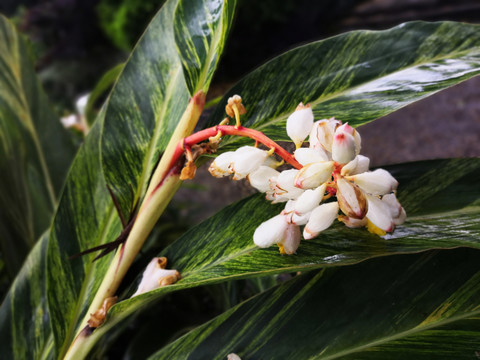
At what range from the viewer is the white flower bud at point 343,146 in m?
0.24

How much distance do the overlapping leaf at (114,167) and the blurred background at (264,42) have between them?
1268mm

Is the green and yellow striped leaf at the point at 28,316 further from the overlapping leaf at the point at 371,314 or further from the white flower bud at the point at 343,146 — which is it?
the white flower bud at the point at 343,146

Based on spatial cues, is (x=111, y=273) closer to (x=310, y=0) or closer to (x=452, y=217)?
(x=452, y=217)

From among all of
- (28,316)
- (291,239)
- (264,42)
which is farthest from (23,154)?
(264,42)

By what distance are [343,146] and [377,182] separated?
1.0 inches

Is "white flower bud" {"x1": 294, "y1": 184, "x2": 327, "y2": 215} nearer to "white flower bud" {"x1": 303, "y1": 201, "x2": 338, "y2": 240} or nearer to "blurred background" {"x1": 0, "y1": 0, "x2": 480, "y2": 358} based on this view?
"white flower bud" {"x1": 303, "y1": 201, "x2": 338, "y2": 240}

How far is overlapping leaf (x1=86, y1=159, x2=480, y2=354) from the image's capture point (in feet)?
0.92

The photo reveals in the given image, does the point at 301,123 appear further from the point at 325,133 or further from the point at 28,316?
the point at 28,316

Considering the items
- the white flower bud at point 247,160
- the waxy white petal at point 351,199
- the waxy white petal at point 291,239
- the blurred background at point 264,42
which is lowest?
the blurred background at point 264,42

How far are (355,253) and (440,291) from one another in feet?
0.22

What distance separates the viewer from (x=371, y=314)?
31cm

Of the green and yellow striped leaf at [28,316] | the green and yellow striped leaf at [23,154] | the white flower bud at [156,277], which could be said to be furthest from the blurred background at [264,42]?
the white flower bud at [156,277]

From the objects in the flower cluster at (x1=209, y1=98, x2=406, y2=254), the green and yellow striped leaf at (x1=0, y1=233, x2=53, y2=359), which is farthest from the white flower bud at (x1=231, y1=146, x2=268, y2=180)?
the green and yellow striped leaf at (x1=0, y1=233, x2=53, y2=359)

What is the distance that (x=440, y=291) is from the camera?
30cm
